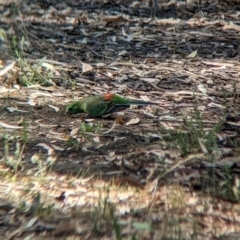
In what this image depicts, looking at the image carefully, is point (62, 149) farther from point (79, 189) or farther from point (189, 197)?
point (189, 197)

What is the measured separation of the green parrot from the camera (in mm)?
4297

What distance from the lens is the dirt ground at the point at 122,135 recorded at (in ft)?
10.2

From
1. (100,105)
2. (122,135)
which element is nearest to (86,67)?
(100,105)

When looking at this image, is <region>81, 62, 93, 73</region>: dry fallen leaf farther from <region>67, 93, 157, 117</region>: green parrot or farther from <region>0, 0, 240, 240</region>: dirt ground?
<region>67, 93, 157, 117</region>: green parrot

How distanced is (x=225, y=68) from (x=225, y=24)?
61.1 inches

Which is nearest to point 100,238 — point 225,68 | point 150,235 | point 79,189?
point 150,235

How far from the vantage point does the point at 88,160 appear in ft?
12.0

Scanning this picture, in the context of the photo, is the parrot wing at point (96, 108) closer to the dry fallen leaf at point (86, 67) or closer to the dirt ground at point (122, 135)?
the dirt ground at point (122, 135)

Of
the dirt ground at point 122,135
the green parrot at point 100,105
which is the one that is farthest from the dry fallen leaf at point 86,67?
the green parrot at point 100,105

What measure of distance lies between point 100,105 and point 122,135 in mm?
377

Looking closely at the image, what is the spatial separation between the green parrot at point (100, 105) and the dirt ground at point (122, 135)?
0.18ft

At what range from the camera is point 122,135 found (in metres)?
4.00

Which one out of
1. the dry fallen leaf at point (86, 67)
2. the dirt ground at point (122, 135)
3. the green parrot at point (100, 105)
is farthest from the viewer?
the dry fallen leaf at point (86, 67)

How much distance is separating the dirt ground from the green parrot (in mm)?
Answer: 56
